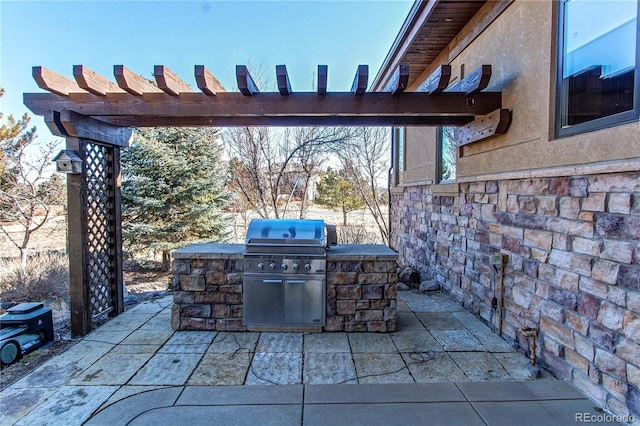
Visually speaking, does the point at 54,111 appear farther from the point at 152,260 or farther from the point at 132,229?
the point at 152,260

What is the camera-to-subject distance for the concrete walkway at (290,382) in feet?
7.13

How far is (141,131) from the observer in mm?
7828

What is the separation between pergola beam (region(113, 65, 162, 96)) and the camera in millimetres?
2783

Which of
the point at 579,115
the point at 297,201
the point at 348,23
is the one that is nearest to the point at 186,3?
the point at 348,23

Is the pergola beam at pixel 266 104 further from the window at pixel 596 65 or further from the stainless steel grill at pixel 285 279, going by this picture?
the stainless steel grill at pixel 285 279

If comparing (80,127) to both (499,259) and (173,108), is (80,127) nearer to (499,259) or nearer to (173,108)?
(173,108)

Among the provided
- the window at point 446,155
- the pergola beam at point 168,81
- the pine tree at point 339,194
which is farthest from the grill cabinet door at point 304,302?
the pine tree at point 339,194

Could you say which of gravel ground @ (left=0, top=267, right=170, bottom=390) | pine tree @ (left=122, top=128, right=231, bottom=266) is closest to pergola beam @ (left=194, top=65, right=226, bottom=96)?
gravel ground @ (left=0, top=267, right=170, bottom=390)

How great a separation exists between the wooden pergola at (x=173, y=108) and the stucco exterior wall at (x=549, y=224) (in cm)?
41

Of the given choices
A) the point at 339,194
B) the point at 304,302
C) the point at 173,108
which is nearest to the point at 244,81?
the point at 173,108

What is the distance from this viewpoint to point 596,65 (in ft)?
7.55

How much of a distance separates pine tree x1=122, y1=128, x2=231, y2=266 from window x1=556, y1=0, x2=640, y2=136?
7260 mm

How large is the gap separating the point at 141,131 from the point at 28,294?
410 centimetres

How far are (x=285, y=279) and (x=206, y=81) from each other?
6.65 ft
